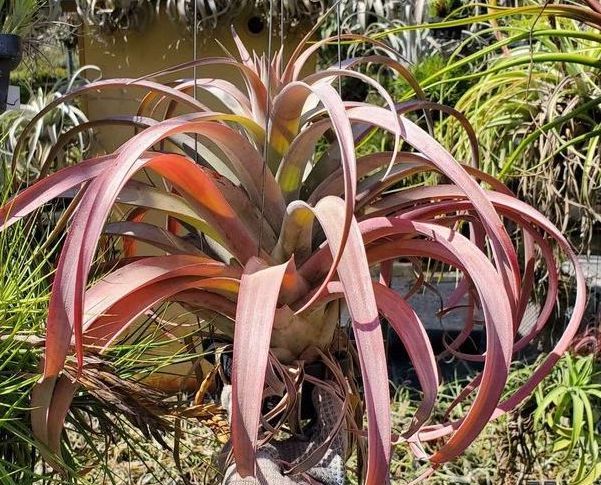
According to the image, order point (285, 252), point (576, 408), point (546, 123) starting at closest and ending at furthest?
point (285, 252), point (576, 408), point (546, 123)

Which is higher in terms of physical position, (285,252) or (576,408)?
(285,252)

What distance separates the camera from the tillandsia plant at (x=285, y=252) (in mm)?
567

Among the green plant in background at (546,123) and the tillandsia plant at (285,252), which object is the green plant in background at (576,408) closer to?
the green plant in background at (546,123)

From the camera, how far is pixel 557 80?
5.68 feet

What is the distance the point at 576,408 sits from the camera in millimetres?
1556

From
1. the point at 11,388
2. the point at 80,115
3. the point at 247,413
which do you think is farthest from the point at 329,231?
the point at 80,115

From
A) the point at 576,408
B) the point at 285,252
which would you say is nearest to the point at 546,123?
the point at 576,408

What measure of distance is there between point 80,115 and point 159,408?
5.24 ft

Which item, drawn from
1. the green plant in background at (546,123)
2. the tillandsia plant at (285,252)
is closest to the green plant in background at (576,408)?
the green plant in background at (546,123)

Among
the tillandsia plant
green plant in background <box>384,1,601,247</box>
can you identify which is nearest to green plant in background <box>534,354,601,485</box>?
green plant in background <box>384,1,601,247</box>

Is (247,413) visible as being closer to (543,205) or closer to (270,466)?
(270,466)

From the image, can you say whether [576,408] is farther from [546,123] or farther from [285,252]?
[285,252]

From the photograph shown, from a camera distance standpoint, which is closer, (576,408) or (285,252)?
(285,252)

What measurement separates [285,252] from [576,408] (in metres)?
1.04
